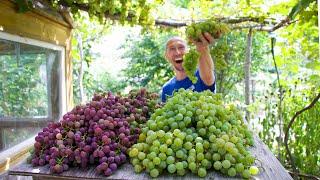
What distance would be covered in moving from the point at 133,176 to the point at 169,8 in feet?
16.0

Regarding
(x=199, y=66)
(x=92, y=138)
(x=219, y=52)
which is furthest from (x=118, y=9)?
(x=92, y=138)

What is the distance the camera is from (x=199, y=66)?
217 centimetres

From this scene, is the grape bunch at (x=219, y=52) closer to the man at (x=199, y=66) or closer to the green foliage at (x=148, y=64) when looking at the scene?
the man at (x=199, y=66)

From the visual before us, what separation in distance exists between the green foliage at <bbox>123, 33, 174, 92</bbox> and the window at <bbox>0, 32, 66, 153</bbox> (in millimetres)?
6156

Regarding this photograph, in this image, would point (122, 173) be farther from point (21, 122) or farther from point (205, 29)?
point (21, 122)

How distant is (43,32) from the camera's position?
3779mm

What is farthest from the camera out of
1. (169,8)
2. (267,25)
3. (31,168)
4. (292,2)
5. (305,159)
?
(169,8)

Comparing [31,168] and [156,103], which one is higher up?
[156,103]

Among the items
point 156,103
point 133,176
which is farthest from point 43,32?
point 133,176

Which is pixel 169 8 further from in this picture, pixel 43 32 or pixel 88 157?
pixel 88 157

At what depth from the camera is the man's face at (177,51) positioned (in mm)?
2881

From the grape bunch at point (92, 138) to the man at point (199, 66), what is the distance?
35 centimetres

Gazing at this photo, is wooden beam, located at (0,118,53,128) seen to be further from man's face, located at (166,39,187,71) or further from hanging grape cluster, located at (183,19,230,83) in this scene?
hanging grape cluster, located at (183,19,230,83)

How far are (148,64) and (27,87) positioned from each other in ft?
26.4
